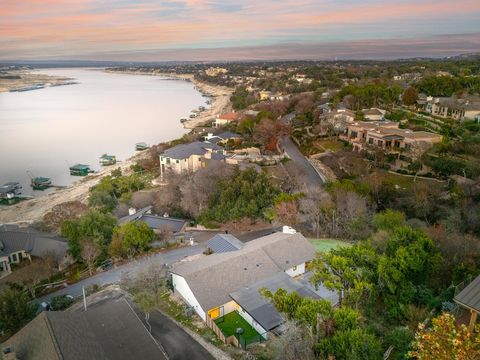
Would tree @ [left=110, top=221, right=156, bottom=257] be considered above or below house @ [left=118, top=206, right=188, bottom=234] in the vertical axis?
above

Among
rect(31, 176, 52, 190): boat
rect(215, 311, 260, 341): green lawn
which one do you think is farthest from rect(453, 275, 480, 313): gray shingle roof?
rect(31, 176, 52, 190): boat

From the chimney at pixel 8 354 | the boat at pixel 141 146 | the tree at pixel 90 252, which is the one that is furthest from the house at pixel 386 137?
the boat at pixel 141 146

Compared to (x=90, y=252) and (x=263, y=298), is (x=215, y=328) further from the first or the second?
(x=90, y=252)

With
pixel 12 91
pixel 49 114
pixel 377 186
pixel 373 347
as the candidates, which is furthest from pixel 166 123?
pixel 12 91

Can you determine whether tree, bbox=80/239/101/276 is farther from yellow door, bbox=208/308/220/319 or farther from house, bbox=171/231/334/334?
yellow door, bbox=208/308/220/319

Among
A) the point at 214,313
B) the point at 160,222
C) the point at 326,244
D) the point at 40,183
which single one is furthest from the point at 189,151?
the point at 214,313

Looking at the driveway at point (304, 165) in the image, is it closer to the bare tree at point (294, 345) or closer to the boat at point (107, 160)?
the bare tree at point (294, 345)
